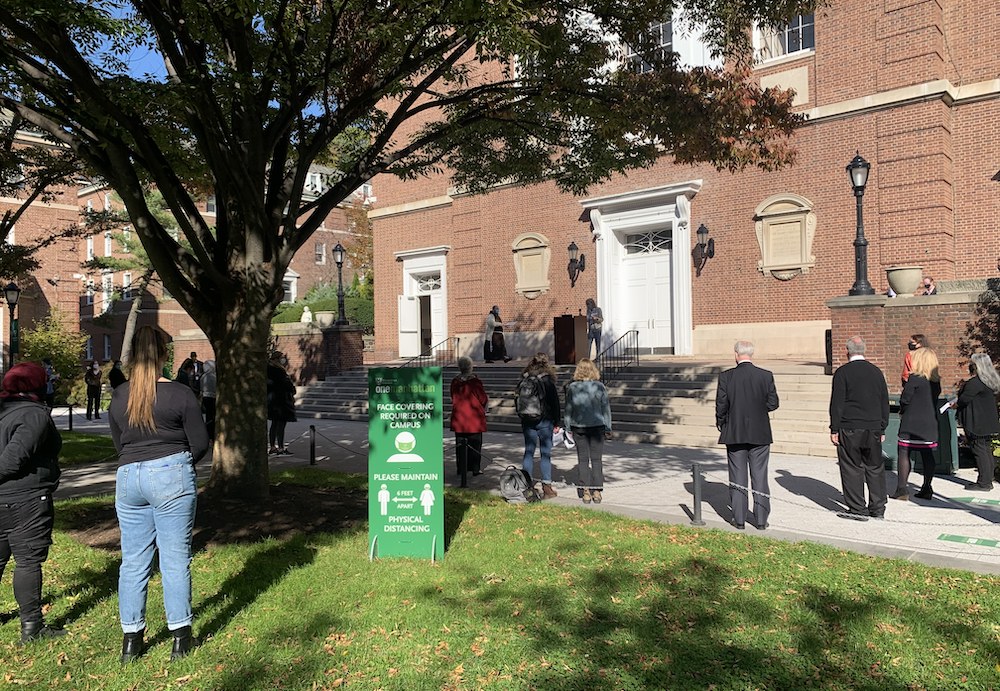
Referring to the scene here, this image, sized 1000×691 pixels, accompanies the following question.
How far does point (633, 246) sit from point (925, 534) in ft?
51.8

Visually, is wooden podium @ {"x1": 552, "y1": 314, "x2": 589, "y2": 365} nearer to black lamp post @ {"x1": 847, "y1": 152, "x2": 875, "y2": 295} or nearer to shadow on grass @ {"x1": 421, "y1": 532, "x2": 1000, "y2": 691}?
black lamp post @ {"x1": 847, "y1": 152, "x2": 875, "y2": 295}

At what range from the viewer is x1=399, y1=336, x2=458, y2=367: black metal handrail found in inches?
973

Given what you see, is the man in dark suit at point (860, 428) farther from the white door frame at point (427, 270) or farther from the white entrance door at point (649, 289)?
the white door frame at point (427, 270)

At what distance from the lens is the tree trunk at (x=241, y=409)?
7.73 meters

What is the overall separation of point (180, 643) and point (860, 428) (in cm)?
650

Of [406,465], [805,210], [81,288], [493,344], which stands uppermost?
[81,288]

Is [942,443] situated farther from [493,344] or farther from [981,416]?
[493,344]

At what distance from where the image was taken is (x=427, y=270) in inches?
1054

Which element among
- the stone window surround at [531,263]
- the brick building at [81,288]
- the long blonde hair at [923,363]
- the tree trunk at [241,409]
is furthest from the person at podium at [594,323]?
the brick building at [81,288]

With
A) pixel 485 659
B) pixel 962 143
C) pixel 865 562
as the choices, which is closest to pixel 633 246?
pixel 962 143

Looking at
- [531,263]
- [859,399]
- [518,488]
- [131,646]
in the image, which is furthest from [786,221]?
[131,646]

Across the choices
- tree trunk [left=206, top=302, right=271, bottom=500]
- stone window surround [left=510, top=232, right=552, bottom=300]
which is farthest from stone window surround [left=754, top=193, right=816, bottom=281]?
tree trunk [left=206, top=302, right=271, bottom=500]

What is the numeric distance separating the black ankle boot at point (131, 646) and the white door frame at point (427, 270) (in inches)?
872

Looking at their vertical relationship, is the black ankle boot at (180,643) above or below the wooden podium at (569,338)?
below
